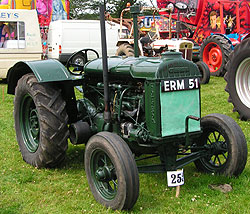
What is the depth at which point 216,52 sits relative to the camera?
Result: 1234 cm

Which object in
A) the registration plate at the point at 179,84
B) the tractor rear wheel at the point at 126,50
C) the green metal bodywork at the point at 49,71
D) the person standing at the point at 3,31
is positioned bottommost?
the registration plate at the point at 179,84

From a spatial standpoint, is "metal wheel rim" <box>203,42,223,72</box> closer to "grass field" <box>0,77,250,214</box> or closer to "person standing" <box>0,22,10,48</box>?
"person standing" <box>0,22,10,48</box>

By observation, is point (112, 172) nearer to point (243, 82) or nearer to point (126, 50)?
point (243, 82)

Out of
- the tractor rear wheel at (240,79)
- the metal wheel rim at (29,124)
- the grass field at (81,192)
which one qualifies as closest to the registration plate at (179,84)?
the grass field at (81,192)

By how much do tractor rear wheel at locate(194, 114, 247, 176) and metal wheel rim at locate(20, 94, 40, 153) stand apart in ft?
6.80

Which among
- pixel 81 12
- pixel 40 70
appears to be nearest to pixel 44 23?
pixel 81 12

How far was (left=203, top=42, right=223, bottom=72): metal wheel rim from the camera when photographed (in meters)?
12.3

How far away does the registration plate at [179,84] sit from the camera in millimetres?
3596

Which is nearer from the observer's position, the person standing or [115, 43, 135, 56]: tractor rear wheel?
the person standing

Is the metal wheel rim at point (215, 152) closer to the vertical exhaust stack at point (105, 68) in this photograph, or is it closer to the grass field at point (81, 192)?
the grass field at point (81, 192)

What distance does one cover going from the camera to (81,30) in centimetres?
1834

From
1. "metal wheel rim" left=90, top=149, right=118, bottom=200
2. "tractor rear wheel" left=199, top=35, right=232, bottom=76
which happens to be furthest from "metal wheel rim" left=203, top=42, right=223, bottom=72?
"metal wheel rim" left=90, top=149, right=118, bottom=200

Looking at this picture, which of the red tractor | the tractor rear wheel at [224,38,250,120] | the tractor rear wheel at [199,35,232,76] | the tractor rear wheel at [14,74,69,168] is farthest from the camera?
the red tractor

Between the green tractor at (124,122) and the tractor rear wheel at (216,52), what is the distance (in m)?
7.60
